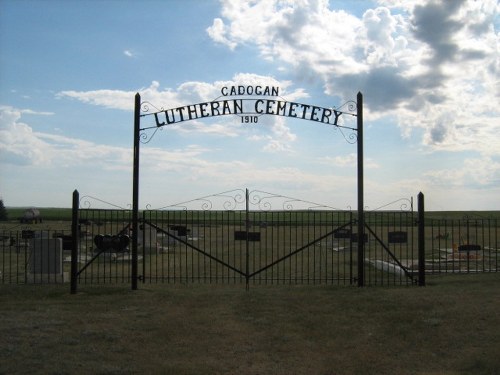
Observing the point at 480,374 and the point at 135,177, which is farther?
the point at 135,177

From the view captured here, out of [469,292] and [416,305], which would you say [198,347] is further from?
[469,292]

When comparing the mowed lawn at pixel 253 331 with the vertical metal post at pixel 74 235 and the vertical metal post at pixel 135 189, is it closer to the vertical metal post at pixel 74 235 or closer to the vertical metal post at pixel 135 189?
the vertical metal post at pixel 74 235

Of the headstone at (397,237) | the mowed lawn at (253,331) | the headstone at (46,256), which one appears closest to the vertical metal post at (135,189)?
the mowed lawn at (253,331)

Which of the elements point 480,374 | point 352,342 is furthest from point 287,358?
point 480,374

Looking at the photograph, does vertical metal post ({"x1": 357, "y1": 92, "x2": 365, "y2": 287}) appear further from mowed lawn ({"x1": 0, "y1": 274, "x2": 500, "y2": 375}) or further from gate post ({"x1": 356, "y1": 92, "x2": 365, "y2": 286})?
mowed lawn ({"x1": 0, "y1": 274, "x2": 500, "y2": 375})

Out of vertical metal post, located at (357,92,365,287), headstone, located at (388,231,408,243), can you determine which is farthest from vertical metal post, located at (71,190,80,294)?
headstone, located at (388,231,408,243)

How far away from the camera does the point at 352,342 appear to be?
7.45 m

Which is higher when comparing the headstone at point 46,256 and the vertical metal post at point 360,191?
the vertical metal post at point 360,191

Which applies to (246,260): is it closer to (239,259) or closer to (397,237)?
(397,237)

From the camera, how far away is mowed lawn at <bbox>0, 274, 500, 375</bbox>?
6.44 meters

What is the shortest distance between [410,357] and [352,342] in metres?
0.91

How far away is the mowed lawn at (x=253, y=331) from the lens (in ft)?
21.1

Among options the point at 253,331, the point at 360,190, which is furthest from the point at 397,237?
Result: the point at 253,331

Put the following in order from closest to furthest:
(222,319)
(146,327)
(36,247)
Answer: (146,327)
(222,319)
(36,247)
